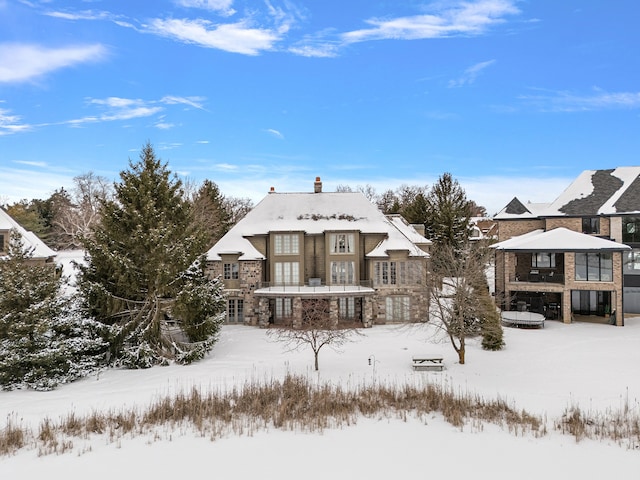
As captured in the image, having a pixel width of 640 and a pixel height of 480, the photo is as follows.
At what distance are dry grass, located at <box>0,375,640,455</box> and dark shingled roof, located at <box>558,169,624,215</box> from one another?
70.0 ft

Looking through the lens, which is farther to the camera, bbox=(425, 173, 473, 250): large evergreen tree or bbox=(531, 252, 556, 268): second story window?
bbox=(425, 173, 473, 250): large evergreen tree

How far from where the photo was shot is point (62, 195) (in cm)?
6309

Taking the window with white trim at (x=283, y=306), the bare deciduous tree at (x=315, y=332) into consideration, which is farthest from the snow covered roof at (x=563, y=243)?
the window with white trim at (x=283, y=306)

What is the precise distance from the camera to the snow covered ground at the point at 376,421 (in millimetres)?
8648

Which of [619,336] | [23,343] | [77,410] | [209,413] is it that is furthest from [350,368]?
[619,336]

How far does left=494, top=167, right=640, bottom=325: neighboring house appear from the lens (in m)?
25.2

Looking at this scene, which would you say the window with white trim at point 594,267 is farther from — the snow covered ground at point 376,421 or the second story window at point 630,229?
the snow covered ground at point 376,421

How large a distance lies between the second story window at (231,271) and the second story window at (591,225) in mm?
25224

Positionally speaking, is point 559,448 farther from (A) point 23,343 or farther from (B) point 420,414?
(A) point 23,343

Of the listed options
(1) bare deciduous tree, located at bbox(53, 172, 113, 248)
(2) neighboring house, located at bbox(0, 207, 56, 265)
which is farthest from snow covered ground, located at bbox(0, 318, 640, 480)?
(1) bare deciduous tree, located at bbox(53, 172, 113, 248)

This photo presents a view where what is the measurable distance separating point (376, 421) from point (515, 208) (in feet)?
87.5

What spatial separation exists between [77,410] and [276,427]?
6311mm

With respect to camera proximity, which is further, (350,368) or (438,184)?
(438,184)

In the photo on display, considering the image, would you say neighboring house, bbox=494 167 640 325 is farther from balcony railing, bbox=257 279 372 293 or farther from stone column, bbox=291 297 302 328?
stone column, bbox=291 297 302 328
